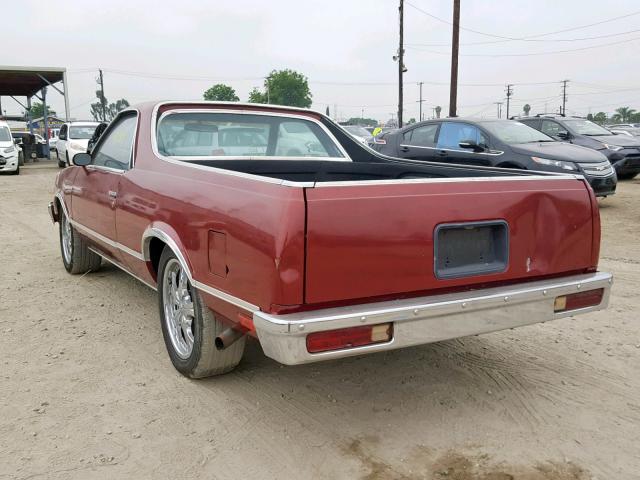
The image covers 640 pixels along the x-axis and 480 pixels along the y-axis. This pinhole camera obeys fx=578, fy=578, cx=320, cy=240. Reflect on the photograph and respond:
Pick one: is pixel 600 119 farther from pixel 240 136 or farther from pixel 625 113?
pixel 240 136

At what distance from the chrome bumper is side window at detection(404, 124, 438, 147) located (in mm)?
7588

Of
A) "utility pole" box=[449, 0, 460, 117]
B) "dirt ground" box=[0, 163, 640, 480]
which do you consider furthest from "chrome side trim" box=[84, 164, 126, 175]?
"utility pole" box=[449, 0, 460, 117]

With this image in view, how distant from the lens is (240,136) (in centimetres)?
443

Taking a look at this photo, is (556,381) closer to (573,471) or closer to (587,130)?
(573,471)

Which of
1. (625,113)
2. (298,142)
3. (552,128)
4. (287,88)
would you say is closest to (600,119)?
(625,113)

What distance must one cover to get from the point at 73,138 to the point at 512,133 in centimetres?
1537

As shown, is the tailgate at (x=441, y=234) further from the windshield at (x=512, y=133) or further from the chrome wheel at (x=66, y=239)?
the windshield at (x=512, y=133)

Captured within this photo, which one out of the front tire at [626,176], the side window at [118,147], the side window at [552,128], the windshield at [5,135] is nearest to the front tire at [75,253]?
the side window at [118,147]

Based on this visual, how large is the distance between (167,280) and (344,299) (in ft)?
4.88

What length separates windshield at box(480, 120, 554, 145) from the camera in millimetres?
9539

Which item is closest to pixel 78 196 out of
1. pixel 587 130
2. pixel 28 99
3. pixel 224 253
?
pixel 224 253

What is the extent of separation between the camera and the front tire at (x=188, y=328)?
3113 millimetres

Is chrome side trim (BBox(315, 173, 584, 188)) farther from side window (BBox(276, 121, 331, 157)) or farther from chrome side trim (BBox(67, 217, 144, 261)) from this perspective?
side window (BBox(276, 121, 331, 157))

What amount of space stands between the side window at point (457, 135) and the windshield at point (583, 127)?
4.25m
